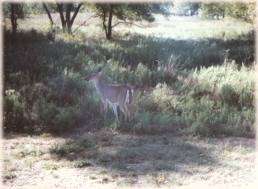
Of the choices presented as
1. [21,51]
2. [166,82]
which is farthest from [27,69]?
[166,82]

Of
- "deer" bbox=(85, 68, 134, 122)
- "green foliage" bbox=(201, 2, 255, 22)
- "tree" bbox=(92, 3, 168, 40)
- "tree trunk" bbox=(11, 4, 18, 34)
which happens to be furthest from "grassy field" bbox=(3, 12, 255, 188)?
"tree" bbox=(92, 3, 168, 40)

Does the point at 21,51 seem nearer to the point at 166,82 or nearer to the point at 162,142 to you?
the point at 166,82

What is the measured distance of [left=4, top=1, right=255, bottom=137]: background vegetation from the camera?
32.2ft

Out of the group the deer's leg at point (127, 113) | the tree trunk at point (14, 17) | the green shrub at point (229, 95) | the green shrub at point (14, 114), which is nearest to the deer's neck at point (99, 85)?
the deer's leg at point (127, 113)

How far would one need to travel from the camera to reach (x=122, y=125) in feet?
31.8

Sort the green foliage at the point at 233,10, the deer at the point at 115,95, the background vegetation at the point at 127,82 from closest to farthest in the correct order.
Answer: the background vegetation at the point at 127,82 < the deer at the point at 115,95 < the green foliage at the point at 233,10

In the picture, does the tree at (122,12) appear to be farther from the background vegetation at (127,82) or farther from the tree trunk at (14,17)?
the tree trunk at (14,17)

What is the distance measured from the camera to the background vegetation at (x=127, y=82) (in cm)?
982

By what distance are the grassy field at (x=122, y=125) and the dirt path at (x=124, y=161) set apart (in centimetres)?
2

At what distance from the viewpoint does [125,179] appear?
7285 mm

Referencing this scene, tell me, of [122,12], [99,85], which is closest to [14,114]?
[99,85]

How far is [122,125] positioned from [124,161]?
1684 millimetres

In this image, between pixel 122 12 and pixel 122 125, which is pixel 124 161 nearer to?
pixel 122 125

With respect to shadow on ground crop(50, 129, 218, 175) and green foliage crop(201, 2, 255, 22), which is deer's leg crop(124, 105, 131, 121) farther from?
green foliage crop(201, 2, 255, 22)
